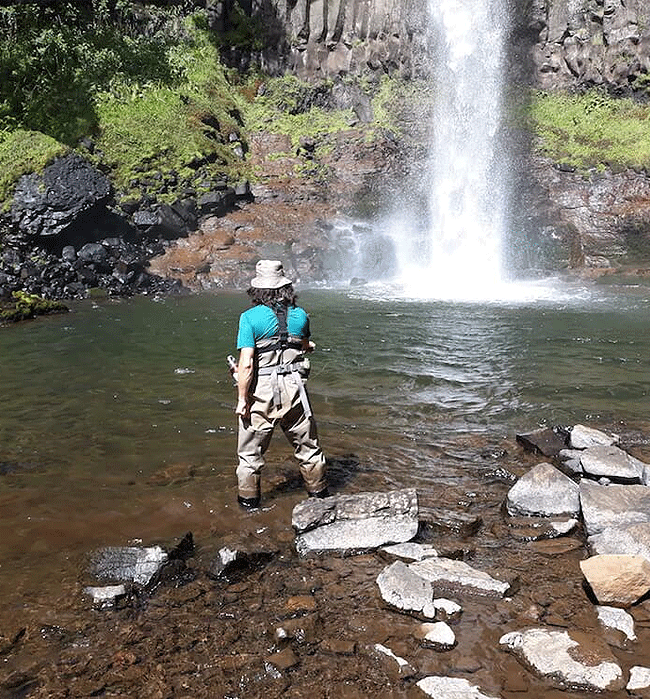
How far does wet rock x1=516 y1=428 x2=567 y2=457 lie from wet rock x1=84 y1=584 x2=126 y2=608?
14.8ft

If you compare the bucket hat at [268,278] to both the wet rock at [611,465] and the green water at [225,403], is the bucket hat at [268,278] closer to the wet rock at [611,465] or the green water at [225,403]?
the green water at [225,403]

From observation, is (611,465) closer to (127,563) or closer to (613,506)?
(613,506)

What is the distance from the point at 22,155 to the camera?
21891 mm

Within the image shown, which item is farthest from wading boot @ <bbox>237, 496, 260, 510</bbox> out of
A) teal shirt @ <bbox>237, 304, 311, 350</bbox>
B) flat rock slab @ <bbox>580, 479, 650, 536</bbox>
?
flat rock slab @ <bbox>580, 479, 650, 536</bbox>

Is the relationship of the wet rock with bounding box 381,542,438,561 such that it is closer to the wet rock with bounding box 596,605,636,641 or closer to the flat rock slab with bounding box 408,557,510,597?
the flat rock slab with bounding box 408,557,510,597

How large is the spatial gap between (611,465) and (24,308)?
50.9ft

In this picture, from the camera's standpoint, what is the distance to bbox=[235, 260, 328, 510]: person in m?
5.21

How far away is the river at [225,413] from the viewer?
17.3ft

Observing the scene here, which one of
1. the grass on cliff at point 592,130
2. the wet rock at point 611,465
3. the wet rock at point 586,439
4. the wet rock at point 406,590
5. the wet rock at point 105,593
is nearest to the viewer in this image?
the wet rock at point 406,590

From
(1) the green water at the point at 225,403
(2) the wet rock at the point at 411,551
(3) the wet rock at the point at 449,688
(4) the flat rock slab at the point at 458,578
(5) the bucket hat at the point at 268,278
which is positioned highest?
(5) the bucket hat at the point at 268,278

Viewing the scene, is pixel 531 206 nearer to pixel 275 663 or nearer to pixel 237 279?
pixel 237 279

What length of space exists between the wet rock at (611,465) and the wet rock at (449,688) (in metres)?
3.18

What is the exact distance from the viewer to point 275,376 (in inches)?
208

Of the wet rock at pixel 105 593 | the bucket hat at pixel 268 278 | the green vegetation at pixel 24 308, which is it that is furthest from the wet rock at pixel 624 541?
the green vegetation at pixel 24 308
